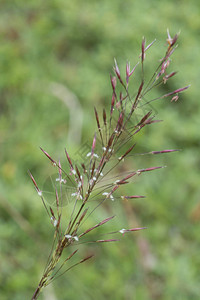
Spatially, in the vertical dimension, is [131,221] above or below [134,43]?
below

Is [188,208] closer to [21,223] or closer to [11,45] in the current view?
[21,223]

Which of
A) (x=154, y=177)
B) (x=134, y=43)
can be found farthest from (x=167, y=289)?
(x=134, y=43)

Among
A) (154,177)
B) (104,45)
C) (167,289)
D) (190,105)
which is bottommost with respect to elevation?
(167,289)

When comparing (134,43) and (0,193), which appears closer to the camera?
(0,193)

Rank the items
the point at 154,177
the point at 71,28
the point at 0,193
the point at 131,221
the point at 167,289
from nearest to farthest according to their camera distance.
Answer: the point at 167,289
the point at 0,193
the point at 131,221
the point at 154,177
the point at 71,28

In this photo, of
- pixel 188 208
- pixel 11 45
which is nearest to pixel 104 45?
pixel 11 45

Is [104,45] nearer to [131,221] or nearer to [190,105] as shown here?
[190,105]

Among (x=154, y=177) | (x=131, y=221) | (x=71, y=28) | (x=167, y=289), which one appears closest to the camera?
(x=167, y=289)
